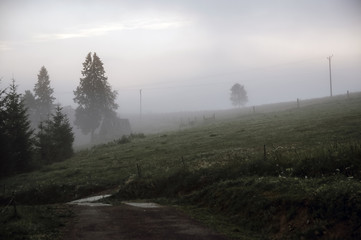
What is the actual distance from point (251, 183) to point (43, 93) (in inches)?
3730

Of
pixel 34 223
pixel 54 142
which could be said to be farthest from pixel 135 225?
pixel 54 142

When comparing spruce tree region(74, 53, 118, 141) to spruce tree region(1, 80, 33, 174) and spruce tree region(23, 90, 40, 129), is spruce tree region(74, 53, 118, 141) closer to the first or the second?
spruce tree region(23, 90, 40, 129)

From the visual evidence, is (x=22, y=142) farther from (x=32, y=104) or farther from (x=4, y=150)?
(x=32, y=104)

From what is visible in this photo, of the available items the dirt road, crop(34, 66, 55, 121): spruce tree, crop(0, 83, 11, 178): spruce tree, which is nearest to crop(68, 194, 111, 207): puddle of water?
the dirt road

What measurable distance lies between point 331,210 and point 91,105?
81383mm

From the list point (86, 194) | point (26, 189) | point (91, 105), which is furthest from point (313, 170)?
point (91, 105)

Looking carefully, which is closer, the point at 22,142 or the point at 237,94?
the point at 22,142

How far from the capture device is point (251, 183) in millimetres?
17391

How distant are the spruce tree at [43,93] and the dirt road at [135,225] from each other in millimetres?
89117

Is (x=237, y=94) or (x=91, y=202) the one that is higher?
(x=237, y=94)

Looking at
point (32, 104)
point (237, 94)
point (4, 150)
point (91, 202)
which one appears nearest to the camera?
point (91, 202)

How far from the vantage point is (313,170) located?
16.8m

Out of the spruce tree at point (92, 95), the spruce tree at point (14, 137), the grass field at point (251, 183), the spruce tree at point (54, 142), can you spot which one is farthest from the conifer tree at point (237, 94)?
the spruce tree at point (14, 137)

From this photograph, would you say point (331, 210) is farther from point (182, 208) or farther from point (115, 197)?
point (115, 197)
